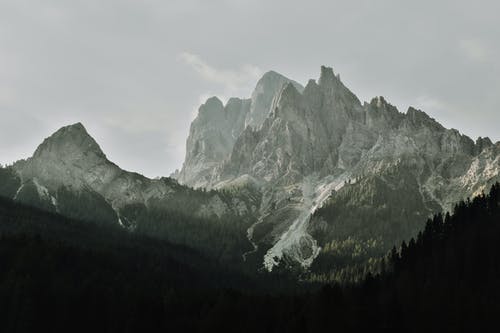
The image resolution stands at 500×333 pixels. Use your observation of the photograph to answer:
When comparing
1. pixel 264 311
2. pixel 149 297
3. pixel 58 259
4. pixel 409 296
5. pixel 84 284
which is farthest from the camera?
pixel 58 259

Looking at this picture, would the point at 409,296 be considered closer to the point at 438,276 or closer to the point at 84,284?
the point at 438,276

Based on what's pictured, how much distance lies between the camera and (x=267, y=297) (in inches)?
6019

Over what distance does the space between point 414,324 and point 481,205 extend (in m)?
65.9

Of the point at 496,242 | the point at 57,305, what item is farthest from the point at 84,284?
the point at 496,242

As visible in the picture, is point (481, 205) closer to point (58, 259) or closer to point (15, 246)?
point (58, 259)

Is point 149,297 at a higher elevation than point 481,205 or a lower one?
lower

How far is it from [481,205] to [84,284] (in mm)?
100935

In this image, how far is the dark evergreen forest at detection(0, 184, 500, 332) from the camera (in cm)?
11269

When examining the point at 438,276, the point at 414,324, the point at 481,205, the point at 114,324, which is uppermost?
the point at 481,205

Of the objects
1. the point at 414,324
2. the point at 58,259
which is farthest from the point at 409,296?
the point at 58,259

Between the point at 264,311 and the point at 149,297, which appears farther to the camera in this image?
the point at 149,297

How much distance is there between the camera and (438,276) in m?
140

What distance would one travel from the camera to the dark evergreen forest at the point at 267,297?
370ft

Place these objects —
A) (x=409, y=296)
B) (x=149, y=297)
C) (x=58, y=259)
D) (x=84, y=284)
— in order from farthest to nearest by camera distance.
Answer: (x=58, y=259) < (x=84, y=284) < (x=149, y=297) < (x=409, y=296)
